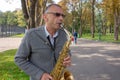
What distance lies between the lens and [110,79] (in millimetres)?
11977

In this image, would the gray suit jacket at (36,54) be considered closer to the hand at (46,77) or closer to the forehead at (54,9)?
the hand at (46,77)

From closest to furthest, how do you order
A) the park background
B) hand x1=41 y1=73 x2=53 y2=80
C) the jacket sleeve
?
hand x1=41 y1=73 x2=53 y2=80 → the jacket sleeve → the park background

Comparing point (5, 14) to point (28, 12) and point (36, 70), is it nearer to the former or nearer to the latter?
point (28, 12)

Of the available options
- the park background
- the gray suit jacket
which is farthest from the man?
the park background

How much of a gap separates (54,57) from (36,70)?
0.26 meters

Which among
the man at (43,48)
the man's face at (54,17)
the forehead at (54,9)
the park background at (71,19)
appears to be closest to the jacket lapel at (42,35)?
the man at (43,48)

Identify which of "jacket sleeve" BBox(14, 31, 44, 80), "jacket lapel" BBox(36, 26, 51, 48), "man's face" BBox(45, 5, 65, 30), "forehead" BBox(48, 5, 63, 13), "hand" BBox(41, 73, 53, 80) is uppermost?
"forehead" BBox(48, 5, 63, 13)

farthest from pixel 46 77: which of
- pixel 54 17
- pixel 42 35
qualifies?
pixel 54 17

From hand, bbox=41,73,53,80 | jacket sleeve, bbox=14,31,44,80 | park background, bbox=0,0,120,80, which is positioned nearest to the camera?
hand, bbox=41,73,53,80

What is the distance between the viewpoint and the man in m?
3.64

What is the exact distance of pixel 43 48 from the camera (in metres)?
3.67

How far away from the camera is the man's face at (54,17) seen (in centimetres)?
365

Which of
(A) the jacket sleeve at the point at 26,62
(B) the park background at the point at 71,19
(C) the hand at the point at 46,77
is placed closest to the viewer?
(C) the hand at the point at 46,77

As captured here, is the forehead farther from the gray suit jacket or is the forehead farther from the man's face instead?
the gray suit jacket
